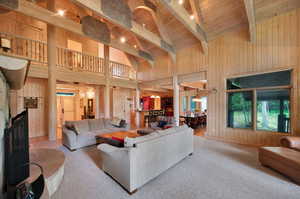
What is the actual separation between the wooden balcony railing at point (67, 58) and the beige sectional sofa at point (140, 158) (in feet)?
15.4

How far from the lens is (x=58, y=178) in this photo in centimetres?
225

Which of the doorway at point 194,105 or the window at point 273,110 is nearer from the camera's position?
the window at point 273,110

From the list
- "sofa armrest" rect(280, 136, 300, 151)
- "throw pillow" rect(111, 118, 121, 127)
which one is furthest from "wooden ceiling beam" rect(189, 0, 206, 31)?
"throw pillow" rect(111, 118, 121, 127)

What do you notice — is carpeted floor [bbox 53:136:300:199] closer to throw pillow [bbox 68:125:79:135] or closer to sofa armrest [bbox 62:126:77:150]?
sofa armrest [bbox 62:126:77:150]

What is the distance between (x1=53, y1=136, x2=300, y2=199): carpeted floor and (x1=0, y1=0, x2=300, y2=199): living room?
0.07 ft

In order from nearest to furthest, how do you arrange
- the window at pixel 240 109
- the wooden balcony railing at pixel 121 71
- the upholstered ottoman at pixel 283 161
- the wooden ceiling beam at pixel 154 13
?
the upholstered ottoman at pixel 283 161, the window at pixel 240 109, the wooden ceiling beam at pixel 154 13, the wooden balcony railing at pixel 121 71

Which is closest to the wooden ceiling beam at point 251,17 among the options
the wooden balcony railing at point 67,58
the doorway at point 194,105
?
the doorway at point 194,105

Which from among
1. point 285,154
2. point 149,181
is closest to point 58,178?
point 149,181

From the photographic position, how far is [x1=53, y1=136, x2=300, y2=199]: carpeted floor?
78.6 inches

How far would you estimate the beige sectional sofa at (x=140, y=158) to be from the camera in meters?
2.02

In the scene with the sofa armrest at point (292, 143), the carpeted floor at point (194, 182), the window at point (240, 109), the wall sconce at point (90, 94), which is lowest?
the carpeted floor at point (194, 182)

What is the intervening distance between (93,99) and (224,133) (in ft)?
24.0

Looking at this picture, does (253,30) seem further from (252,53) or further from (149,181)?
(149,181)

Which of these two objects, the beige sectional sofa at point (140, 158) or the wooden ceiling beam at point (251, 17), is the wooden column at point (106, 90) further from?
the wooden ceiling beam at point (251, 17)
